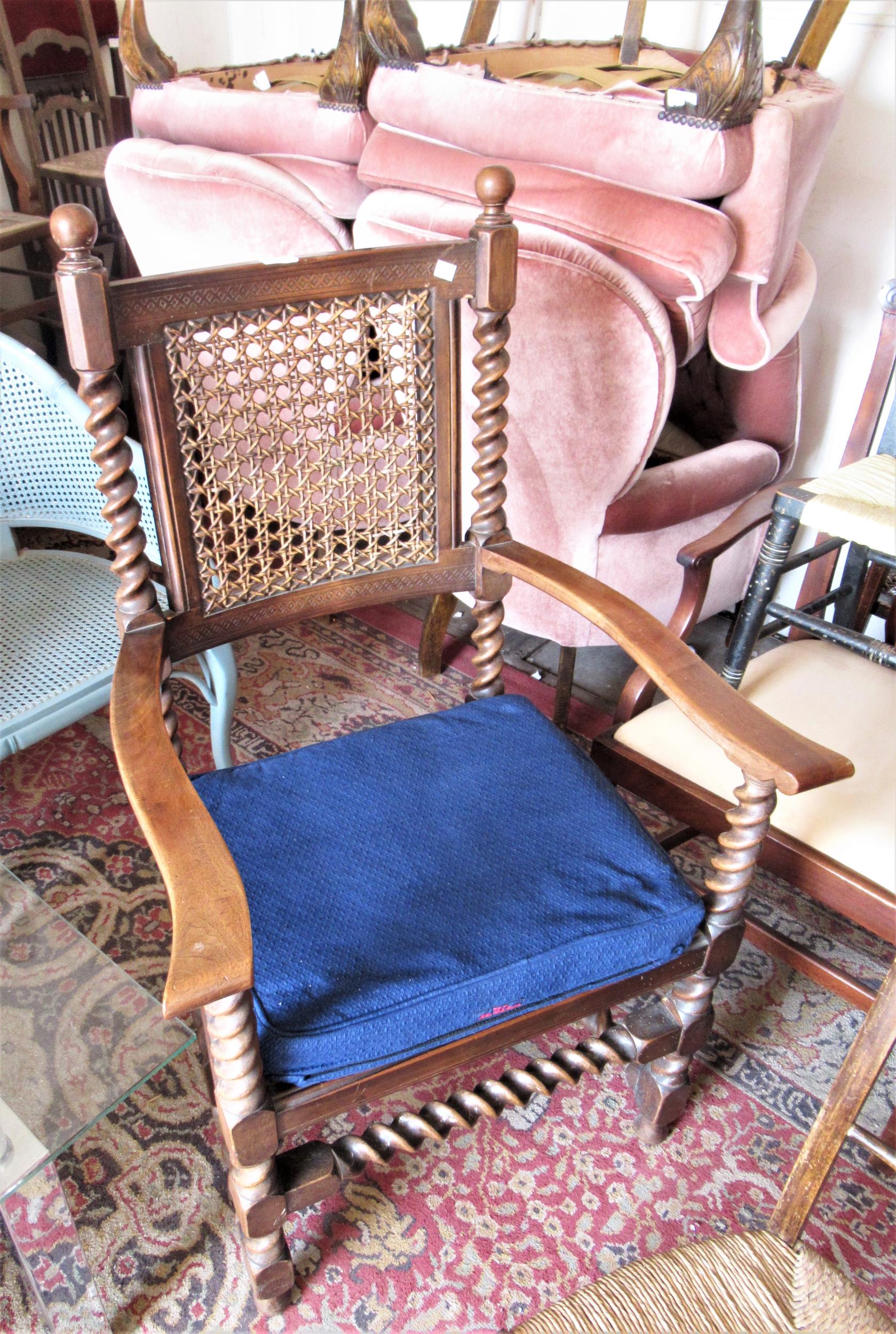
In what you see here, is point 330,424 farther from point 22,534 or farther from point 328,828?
point 22,534

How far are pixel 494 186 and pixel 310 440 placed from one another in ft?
1.24

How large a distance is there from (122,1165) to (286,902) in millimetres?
600

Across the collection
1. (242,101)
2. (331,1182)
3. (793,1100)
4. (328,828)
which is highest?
(242,101)

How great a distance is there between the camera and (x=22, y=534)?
2801 mm

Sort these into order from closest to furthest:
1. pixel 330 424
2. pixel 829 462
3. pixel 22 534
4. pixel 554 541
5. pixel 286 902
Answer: pixel 286 902
pixel 330 424
pixel 554 541
pixel 829 462
pixel 22 534

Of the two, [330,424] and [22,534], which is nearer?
[330,424]

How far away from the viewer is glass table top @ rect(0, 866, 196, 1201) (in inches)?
41.9

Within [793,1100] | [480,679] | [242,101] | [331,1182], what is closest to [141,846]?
[480,679]

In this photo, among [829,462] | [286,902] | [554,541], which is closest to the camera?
[286,902]

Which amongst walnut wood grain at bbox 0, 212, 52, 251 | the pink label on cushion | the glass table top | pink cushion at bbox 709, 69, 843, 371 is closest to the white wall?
pink cushion at bbox 709, 69, 843, 371

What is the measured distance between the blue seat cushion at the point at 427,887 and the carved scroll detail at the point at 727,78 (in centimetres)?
96

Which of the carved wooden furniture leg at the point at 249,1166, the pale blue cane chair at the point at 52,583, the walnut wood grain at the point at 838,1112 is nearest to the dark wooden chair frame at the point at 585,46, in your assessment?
the pale blue cane chair at the point at 52,583

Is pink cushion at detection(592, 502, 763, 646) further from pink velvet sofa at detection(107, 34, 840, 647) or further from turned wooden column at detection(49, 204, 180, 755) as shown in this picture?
turned wooden column at detection(49, 204, 180, 755)

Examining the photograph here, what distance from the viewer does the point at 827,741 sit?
4.54 ft
